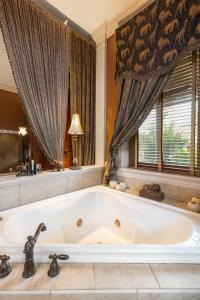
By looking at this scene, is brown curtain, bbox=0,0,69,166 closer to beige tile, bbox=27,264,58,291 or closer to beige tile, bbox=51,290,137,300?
beige tile, bbox=27,264,58,291

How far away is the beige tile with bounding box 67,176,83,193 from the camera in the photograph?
2020mm

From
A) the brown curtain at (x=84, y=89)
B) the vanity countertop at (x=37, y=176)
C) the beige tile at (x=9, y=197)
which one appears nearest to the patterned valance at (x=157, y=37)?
the brown curtain at (x=84, y=89)

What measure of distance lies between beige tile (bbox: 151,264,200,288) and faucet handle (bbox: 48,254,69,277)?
505 millimetres

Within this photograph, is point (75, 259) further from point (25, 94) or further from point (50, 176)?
point (25, 94)

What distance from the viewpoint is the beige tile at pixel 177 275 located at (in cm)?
82

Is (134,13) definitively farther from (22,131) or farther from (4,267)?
(4,267)

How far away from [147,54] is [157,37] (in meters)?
0.17

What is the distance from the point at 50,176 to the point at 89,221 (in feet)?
2.42

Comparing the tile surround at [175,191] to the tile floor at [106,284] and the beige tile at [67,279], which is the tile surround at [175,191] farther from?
the beige tile at [67,279]

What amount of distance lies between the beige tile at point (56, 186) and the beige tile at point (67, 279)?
933mm

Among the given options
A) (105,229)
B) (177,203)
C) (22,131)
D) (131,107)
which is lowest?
(105,229)

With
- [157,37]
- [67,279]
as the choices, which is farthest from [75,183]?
[157,37]

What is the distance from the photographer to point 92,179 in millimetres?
2303

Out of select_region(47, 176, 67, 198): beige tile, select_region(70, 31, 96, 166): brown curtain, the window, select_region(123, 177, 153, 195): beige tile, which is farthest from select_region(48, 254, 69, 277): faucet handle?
select_region(70, 31, 96, 166): brown curtain
